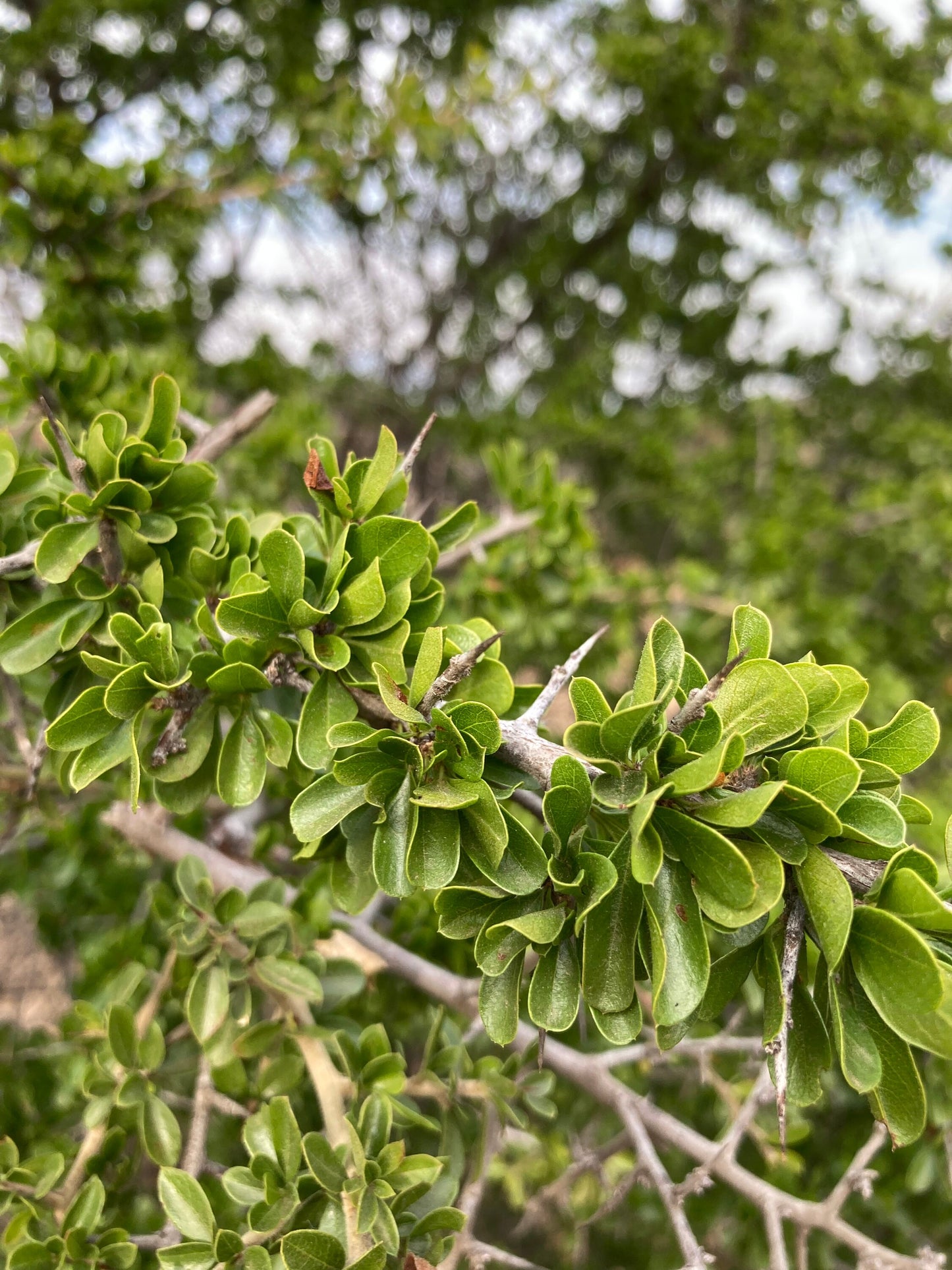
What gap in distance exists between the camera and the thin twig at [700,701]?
536 millimetres

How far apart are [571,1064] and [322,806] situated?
2.55ft

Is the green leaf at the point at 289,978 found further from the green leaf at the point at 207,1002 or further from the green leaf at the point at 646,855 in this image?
the green leaf at the point at 646,855

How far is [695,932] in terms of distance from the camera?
54 cm

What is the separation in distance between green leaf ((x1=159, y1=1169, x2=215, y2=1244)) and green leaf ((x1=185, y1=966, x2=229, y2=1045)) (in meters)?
0.14

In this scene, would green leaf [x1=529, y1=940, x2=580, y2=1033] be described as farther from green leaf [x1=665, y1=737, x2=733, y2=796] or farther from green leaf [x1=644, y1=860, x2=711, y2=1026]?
green leaf [x1=665, y1=737, x2=733, y2=796]

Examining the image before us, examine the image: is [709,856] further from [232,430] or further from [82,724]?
[232,430]

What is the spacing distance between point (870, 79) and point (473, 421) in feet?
6.43

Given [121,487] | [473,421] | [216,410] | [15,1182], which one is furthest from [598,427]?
[15,1182]

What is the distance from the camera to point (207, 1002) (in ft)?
2.98

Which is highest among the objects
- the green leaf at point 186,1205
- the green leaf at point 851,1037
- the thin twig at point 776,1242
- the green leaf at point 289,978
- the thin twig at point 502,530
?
the green leaf at point 851,1037

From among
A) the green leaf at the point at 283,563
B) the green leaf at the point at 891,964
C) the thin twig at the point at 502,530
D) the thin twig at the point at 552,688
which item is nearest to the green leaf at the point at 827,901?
the green leaf at the point at 891,964

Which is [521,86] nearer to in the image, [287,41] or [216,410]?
[287,41]


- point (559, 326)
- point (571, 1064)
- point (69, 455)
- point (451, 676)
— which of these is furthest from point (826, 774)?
point (559, 326)

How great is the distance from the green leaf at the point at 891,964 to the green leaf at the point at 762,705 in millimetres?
125
